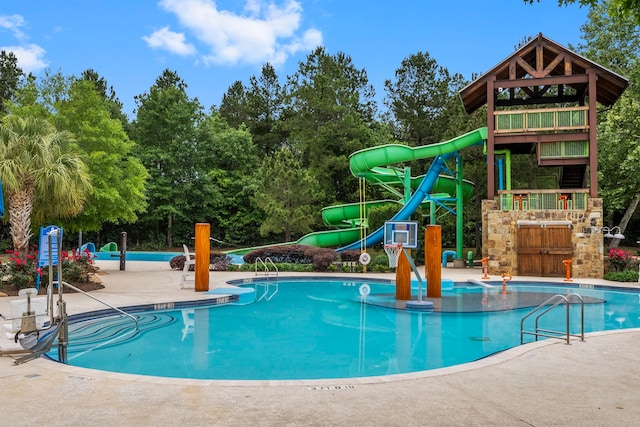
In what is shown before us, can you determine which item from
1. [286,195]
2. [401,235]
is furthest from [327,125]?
[401,235]

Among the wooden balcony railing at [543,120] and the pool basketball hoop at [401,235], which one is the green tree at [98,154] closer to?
the pool basketball hoop at [401,235]

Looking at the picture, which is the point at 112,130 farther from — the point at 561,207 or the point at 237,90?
the point at 237,90

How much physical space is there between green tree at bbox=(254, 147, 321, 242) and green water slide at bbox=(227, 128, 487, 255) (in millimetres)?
1625

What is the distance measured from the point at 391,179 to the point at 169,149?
1750 centimetres

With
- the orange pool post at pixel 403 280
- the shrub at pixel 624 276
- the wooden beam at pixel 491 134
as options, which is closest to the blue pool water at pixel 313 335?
the orange pool post at pixel 403 280

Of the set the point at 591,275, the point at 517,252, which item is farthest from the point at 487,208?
the point at 591,275

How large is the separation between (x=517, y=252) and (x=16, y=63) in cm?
4100

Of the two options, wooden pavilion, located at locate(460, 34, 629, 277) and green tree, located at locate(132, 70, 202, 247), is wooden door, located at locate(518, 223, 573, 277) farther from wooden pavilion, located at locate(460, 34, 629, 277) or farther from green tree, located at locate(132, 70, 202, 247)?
green tree, located at locate(132, 70, 202, 247)

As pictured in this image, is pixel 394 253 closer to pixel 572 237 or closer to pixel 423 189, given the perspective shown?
pixel 572 237

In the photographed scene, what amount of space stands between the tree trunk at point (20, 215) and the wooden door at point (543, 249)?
52.6 ft

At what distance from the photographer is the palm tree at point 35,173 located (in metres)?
13.9

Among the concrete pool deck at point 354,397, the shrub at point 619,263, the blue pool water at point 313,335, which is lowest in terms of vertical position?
the blue pool water at point 313,335

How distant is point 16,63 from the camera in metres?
42.8

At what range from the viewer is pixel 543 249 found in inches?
772
